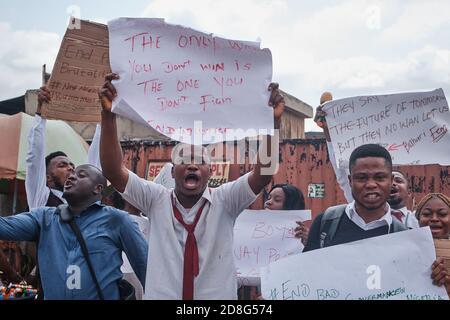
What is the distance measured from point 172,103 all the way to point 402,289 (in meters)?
1.61

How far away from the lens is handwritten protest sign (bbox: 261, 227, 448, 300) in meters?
2.77

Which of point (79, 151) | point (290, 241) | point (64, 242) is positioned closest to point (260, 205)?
point (79, 151)

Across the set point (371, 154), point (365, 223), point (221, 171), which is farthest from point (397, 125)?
point (221, 171)

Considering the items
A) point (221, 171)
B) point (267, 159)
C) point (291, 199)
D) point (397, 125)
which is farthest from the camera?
point (221, 171)

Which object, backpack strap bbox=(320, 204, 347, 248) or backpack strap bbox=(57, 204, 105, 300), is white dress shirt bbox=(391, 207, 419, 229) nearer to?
backpack strap bbox=(320, 204, 347, 248)

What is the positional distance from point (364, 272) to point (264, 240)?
1569 millimetres

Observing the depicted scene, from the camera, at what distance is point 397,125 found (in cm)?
409

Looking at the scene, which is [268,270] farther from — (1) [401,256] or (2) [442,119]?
(2) [442,119]

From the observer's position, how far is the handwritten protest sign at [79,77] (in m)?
3.88

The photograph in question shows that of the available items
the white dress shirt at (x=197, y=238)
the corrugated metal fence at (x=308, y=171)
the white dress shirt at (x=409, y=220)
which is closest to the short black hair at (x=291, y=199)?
the white dress shirt at (x=409, y=220)

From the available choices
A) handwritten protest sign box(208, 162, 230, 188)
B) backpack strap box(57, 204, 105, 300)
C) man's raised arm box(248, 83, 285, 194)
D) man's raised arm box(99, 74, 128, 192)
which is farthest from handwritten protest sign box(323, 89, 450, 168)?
handwritten protest sign box(208, 162, 230, 188)

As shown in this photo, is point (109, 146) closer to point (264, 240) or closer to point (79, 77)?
point (79, 77)

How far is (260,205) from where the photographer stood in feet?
28.4

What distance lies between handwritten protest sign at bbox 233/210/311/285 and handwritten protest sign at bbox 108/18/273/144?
1435 millimetres
